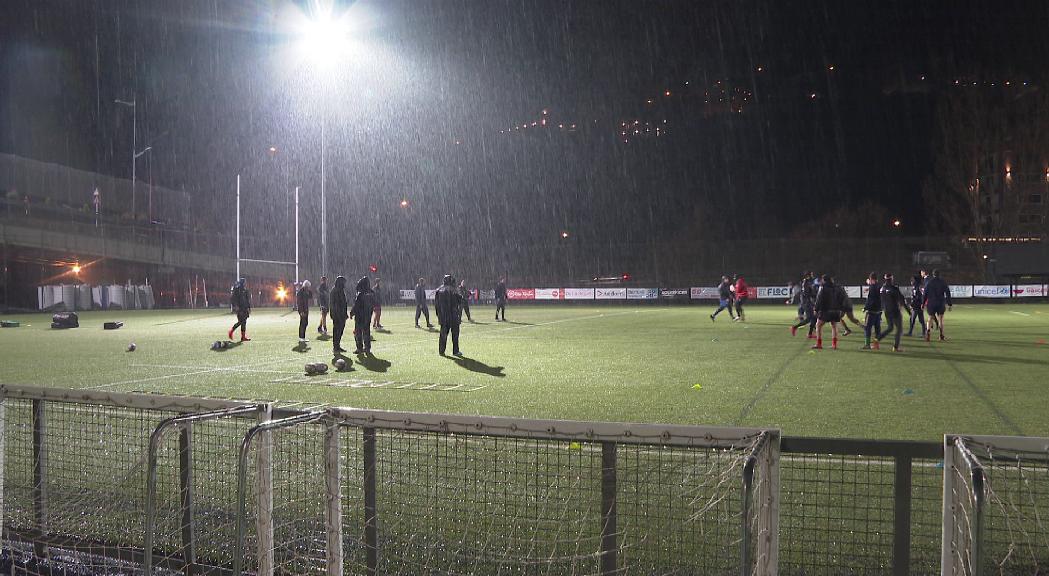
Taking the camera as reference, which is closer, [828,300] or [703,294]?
[828,300]

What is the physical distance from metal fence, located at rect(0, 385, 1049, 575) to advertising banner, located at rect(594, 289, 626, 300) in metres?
47.4

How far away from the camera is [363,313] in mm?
16797

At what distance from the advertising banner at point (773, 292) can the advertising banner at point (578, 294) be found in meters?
11.7

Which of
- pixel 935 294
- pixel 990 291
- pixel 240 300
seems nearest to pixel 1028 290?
pixel 990 291

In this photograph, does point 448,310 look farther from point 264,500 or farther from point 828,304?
point 264,500

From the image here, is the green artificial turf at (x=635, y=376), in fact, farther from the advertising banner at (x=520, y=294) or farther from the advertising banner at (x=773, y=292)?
the advertising banner at (x=520, y=294)

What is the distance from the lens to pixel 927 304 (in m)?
19.6

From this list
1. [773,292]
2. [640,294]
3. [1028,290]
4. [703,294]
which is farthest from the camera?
[640,294]

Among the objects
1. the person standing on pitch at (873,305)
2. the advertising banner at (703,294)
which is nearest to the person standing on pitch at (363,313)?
the person standing on pitch at (873,305)

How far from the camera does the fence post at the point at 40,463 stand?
4730 mm

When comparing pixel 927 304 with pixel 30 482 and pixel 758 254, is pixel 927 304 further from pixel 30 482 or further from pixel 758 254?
pixel 758 254

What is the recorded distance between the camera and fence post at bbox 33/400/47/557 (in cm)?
473

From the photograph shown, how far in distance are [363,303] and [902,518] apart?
48.1ft

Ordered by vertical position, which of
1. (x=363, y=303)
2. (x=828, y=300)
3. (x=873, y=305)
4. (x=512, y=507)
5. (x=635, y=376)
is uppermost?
(x=363, y=303)
